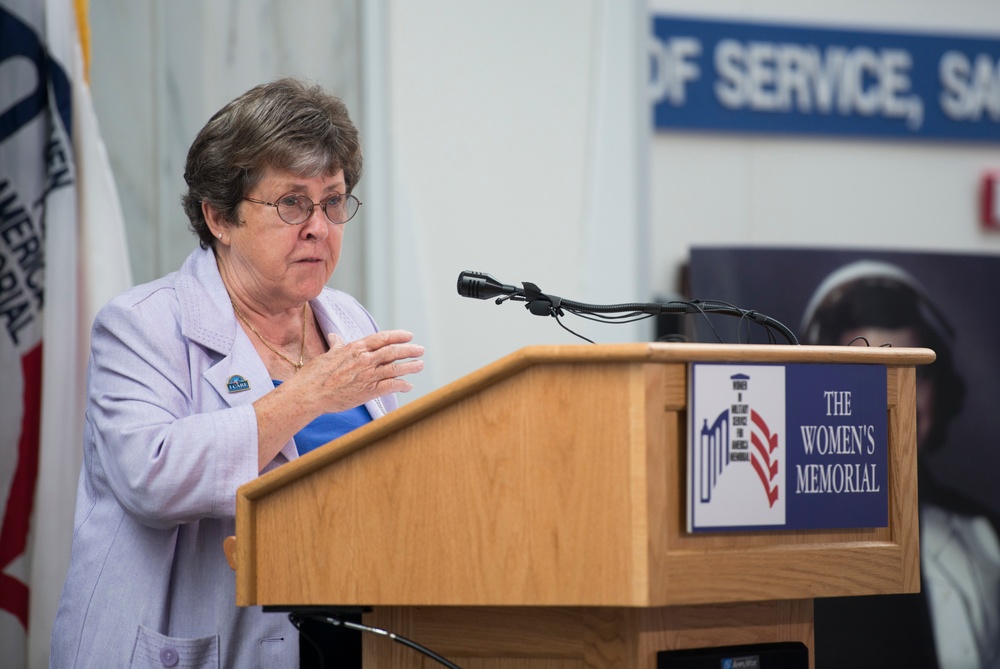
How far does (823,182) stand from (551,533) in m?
3.66

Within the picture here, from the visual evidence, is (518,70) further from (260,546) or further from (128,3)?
(260,546)

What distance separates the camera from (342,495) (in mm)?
1229

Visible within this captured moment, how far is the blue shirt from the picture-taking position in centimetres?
179

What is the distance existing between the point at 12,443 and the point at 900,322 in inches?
128

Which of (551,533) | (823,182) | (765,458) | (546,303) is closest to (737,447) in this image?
(765,458)

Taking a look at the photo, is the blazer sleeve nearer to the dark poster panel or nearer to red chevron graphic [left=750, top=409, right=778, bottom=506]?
red chevron graphic [left=750, top=409, right=778, bottom=506]

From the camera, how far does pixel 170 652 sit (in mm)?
1567

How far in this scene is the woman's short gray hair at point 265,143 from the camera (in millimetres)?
1771

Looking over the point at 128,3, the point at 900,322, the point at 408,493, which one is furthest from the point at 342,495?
the point at 900,322

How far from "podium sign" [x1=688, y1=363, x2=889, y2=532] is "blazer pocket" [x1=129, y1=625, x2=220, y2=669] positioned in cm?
89

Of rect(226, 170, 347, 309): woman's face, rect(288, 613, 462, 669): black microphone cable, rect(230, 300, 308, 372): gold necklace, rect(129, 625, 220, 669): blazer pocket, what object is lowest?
rect(129, 625, 220, 669): blazer pocket

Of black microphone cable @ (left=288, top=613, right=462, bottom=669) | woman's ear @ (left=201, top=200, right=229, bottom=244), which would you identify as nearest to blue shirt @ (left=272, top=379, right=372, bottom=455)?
woman's ear @ (left=201, top=200, right=229, bottom=244)

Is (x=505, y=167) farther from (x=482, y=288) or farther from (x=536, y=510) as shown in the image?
(x=536, y=510)

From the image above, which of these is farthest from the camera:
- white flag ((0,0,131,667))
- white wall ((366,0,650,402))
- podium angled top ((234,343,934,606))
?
white wall ((366,0,650,402))
